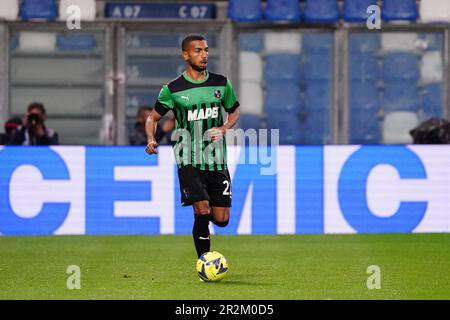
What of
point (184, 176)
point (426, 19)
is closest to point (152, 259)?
point (184, 176)

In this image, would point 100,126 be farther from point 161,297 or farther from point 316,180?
point 161,297

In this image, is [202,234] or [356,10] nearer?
[202,234]

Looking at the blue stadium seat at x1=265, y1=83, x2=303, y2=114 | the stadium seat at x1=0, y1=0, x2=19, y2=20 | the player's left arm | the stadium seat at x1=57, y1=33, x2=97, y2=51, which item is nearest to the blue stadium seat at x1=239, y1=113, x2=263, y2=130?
the blue stadium seat at x1=265, y1=83, x2=303, y2=114

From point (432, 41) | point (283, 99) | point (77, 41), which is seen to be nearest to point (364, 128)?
point (283, 99)

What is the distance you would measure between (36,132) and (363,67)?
5024 millimetres

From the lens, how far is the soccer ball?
1030 centimetres

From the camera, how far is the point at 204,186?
10.8 metres

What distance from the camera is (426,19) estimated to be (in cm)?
1873

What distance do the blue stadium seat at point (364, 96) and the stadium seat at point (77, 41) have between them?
3926mm

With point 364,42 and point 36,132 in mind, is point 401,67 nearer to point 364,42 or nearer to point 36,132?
point 364,42

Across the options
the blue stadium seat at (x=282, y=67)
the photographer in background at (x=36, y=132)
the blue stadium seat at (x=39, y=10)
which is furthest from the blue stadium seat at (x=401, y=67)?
the photographer in background at (x=36, y=132)

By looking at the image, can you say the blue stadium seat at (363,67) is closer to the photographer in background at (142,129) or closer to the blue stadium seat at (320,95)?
the blue stadium seat at (320,95)

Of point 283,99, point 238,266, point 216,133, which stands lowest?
point 238,266

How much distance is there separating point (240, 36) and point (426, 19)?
9.07 ft
